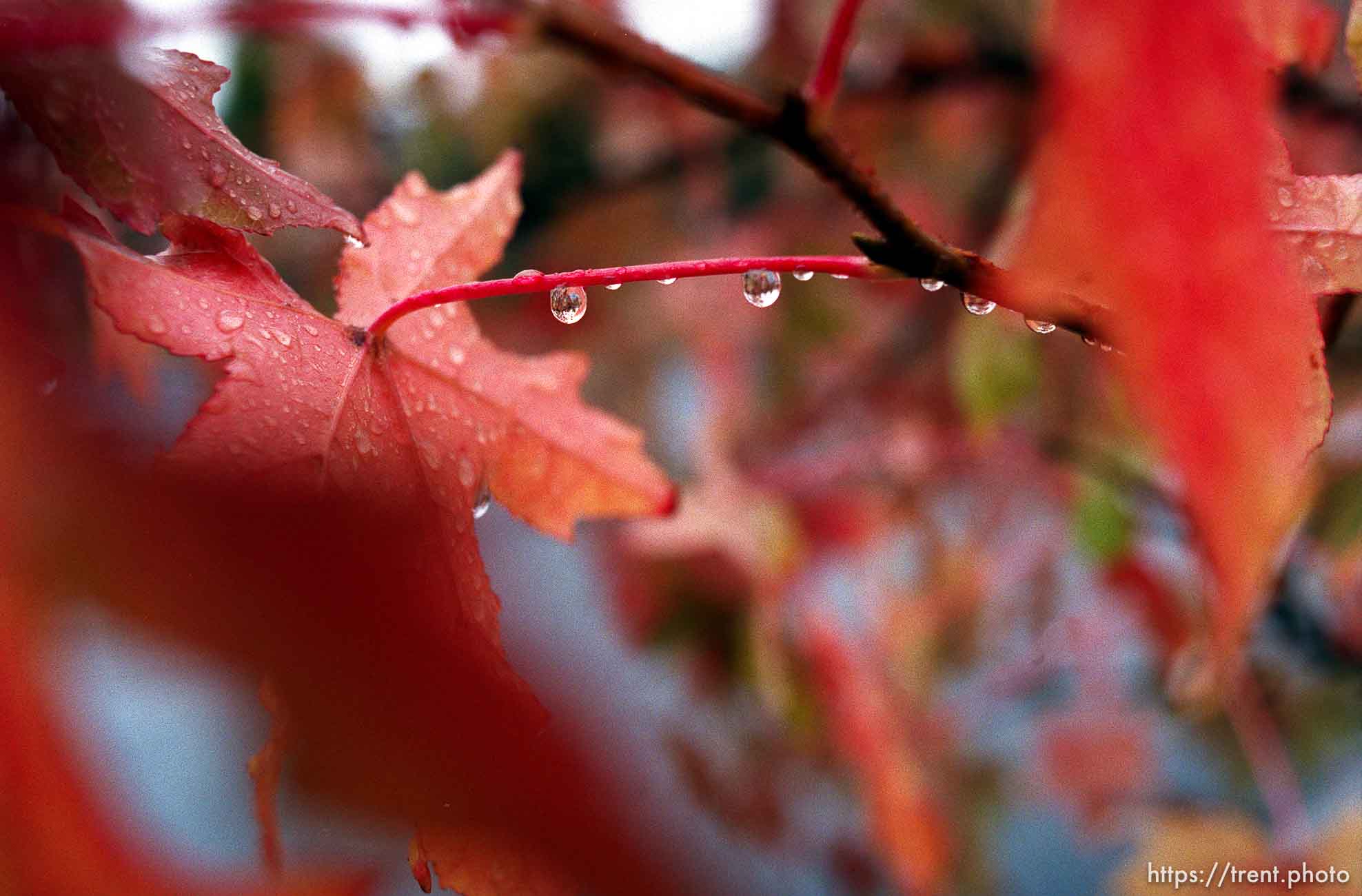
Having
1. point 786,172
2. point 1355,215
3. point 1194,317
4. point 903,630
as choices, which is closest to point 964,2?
point 786,172

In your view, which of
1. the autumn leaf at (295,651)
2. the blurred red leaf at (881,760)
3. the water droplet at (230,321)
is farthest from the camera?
the blurred red leaf at (881,760)

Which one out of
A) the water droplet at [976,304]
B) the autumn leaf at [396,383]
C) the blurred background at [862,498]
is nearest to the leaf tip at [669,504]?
the autumn leaf at [396,383]

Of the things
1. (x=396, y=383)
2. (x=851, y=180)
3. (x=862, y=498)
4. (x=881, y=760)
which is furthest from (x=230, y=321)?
(x=862, y=498)

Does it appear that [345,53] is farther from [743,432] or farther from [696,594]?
[696,594]

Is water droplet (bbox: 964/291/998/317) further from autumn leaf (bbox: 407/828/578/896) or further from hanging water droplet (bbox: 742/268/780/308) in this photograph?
autumn leaf (bbox: 407/828/578/896)

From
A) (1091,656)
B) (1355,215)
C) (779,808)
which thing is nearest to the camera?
(1355,215)

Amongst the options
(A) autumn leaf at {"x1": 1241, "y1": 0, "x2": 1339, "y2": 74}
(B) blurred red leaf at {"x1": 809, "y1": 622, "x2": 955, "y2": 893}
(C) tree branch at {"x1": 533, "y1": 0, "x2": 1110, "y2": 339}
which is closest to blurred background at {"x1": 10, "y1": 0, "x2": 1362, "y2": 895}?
(B) blurred red leaf at {"x1": 809, "y1": 622, "x2": 955, "y2": 893}

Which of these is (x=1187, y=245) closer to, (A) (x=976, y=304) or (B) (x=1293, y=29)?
(A) (x=976, y=304)

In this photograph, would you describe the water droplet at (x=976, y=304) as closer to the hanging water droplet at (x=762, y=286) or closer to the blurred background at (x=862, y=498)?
the hanging water droplet at (x=762, y=286)
